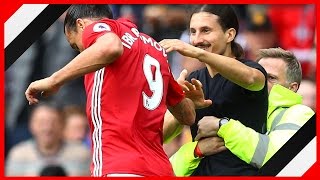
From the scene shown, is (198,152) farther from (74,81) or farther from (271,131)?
(74,81)

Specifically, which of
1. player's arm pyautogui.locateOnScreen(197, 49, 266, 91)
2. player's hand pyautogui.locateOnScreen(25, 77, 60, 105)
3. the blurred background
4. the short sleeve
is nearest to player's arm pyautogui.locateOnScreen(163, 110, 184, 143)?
player's arm pyautogui.locateOnScreen(197, 49, 266, 91)

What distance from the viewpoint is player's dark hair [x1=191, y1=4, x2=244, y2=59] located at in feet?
19.0

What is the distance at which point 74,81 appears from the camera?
10398mm

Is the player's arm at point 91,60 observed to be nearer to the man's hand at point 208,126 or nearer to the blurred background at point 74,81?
the man's hand at point 208,126

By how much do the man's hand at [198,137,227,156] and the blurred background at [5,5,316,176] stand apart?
2470 mm

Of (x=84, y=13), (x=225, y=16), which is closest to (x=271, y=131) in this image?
(x=225, y=16)

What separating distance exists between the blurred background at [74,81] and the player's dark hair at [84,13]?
9.53ft

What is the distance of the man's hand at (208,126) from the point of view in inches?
222

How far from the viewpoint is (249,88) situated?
18.3 ft

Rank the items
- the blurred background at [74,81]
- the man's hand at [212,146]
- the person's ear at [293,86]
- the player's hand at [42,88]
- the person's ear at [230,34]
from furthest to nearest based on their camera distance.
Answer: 1. the blurred background at [74,81]
2. the person's ear at [293,86]
3. the person's ear at [230,34]
4. the man's hand at [212,146]
5. the player's hand at [42,88]

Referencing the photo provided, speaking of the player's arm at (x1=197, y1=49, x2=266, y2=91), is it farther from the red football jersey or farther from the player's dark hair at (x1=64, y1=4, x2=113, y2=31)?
the player's dark hair at (x1=64, y1=4, x2=113, y2=31)

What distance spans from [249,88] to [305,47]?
5.96 meters

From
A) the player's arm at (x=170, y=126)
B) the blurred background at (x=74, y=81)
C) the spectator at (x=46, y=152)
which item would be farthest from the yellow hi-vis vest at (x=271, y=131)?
the spectator at (x=46, y=152)

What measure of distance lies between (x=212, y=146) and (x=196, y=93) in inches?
14.7
